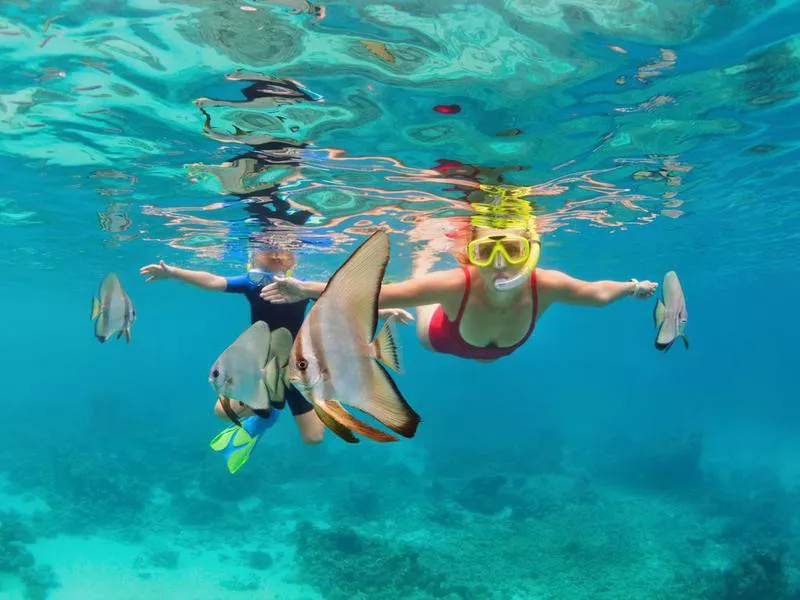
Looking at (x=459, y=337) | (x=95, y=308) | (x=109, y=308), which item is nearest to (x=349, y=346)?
(x=109, y=308)

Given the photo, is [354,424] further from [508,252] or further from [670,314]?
[508,252]

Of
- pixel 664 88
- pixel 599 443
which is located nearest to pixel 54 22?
pixel 664 88

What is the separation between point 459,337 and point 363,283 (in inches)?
212

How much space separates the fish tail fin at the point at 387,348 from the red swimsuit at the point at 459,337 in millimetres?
4347

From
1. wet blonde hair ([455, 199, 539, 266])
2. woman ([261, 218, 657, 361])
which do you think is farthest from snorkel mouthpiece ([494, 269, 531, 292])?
wet blonde hair ([455, 199, 539, 266])

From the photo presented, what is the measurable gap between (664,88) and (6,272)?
42547mm

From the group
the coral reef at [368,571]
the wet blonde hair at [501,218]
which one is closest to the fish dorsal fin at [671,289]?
the wet blonde hair at [501,218]

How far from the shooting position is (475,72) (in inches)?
346

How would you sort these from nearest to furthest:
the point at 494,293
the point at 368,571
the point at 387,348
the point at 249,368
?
the point at 387,348 → the point at 249,368 → the point at 494,293 → the point at 368,571

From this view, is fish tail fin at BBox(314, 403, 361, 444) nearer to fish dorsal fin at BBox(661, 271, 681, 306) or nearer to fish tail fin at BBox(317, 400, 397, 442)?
fish tail fin at BBox(317, 400, 397, 442)

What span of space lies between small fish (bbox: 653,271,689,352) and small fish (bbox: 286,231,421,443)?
3.58 meters

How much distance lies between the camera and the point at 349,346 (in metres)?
1.91

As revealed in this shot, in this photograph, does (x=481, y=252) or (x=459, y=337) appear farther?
(x=459, y=337)

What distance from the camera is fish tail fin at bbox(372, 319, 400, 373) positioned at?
2012 millimetres
